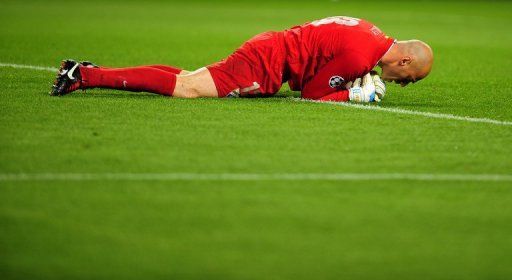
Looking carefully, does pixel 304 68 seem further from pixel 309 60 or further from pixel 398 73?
pixel 398 73

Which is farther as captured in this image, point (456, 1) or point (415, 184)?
point (456, 1)

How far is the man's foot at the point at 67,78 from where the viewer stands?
7.78 metres

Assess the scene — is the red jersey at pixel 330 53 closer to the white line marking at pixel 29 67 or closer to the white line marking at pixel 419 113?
the white line marking at pixel 419 113

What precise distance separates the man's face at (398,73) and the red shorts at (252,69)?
0.83 m

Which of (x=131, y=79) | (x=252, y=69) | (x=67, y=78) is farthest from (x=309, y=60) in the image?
(x=67, y=78)

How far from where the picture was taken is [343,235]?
454 cm

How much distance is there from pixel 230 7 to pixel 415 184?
55.7 ft

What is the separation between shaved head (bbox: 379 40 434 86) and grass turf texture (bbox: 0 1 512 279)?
270 millimetres

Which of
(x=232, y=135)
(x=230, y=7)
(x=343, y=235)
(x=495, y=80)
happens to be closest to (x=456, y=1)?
(x=230, y=7)

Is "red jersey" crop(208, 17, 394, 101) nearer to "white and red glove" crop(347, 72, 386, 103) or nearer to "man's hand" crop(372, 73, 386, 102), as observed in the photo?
"white and red glove" crop(347, 72, 386, 103)

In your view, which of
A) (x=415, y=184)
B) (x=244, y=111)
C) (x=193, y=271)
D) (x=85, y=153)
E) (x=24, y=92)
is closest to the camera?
(x=193, y=271)

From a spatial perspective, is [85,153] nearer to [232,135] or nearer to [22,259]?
[232,135]

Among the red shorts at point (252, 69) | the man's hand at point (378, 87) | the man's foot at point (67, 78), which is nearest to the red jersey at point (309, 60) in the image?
the red shorts at point (252, 69)

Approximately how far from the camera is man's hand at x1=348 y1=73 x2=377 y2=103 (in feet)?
26.8
